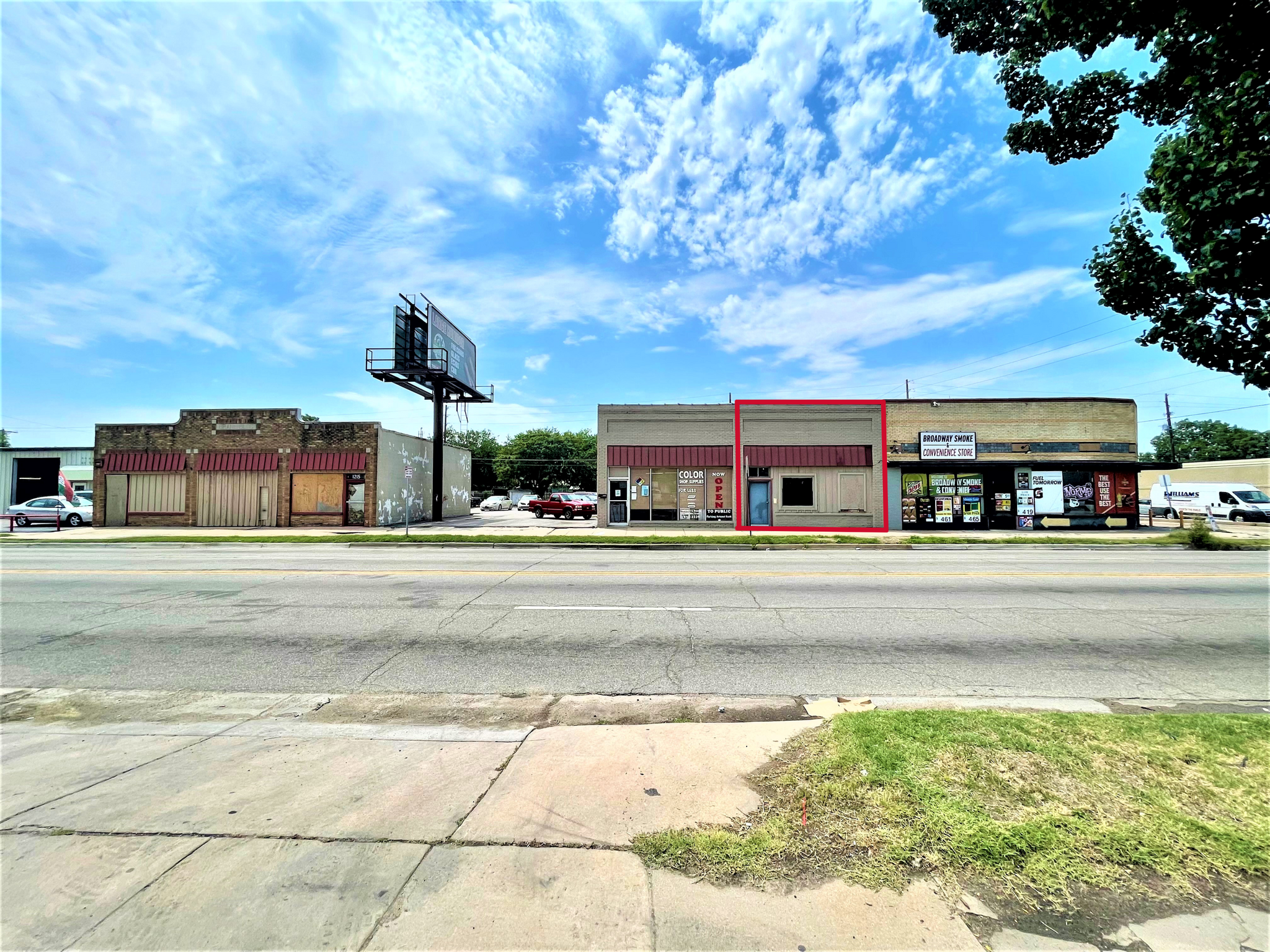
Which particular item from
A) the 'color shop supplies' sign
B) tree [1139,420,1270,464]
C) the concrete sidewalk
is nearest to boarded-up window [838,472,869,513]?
the 'color shop supplies' sign

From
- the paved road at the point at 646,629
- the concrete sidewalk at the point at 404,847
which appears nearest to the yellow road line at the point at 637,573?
the paved road at the point at 646,629

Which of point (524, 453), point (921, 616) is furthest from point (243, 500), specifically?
point (524, 453)

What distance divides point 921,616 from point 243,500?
1240 inches

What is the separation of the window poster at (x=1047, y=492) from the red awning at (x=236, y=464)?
36.5 meters

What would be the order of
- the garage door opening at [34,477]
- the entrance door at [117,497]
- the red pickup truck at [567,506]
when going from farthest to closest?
the garage door opening at [34,477], the red pickup truck at [567,506], the entrance door at [117,497]

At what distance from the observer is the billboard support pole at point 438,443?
109 feet

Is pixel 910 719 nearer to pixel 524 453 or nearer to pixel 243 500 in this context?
pixel 243 500

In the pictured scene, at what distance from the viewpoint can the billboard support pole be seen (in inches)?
1312

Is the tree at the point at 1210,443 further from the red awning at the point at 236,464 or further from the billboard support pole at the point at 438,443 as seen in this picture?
the red awning at the point at 236,464

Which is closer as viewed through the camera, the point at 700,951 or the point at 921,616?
the point at 700,951

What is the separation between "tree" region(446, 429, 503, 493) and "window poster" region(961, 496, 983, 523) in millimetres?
54322

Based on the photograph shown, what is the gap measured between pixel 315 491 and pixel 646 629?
27.0 m

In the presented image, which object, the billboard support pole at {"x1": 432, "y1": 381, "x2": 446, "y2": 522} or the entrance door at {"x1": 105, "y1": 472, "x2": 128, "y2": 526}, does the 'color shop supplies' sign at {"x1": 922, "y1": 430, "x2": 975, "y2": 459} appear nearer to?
the billboard support pole at {"x1": 432, "y1": 381, "x2": 446, "y2": 522}

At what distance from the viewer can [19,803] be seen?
141 inches
